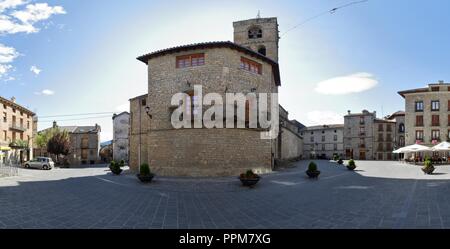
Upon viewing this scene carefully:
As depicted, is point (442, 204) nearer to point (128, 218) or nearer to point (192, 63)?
point (128, 218)

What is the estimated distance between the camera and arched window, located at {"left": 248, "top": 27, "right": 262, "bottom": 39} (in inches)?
1286

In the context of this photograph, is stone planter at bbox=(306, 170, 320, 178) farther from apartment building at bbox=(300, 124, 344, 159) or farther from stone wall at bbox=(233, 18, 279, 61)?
apartment building at bbox=(300, 124, 344, 159)

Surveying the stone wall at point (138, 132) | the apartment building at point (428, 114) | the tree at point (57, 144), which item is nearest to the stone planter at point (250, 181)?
the stone wall at point (138, 132)

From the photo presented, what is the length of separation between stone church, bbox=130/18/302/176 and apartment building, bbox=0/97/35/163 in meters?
26.1

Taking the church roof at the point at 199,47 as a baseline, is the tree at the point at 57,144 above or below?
below

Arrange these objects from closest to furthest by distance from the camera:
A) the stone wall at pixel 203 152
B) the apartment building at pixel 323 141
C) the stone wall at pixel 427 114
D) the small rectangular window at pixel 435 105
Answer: the stone wall at pixel 203 152, the stone wall at pixel 427 114, the small rectangular window at pixel 435 105, the apartment building at pixel 323 141

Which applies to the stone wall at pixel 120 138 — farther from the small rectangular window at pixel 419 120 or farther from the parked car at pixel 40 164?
the small rectangular window at pixel 419 120

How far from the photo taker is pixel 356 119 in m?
57.4

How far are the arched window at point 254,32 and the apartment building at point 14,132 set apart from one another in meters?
33.1

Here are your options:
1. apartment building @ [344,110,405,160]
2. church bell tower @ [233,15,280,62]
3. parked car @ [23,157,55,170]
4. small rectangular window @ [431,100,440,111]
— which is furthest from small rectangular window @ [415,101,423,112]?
parked car @ [23,157,55,170]

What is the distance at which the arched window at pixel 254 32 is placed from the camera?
107 ft
